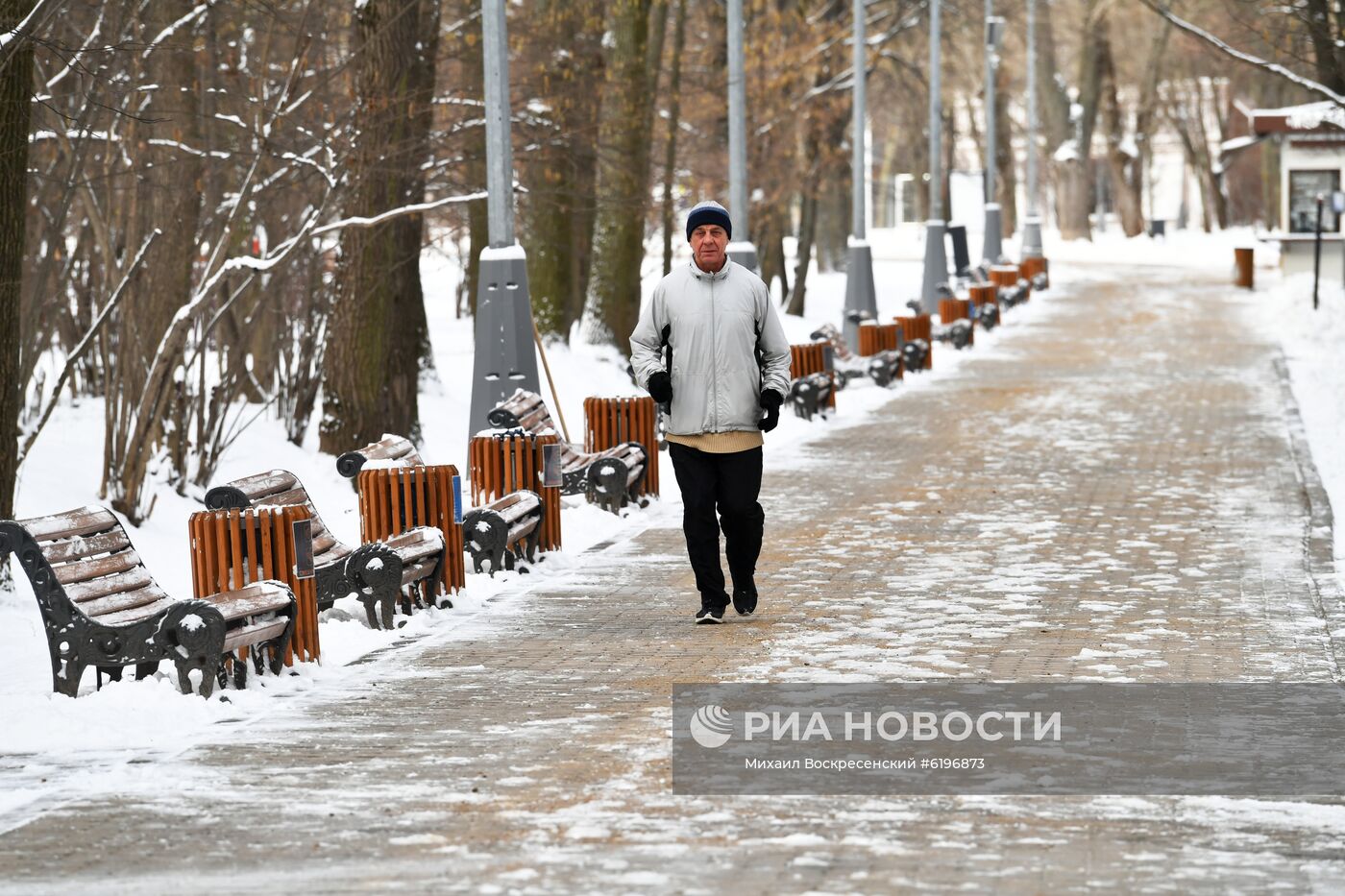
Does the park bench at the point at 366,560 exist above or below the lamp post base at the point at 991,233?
below

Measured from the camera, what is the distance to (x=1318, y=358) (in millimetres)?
24641

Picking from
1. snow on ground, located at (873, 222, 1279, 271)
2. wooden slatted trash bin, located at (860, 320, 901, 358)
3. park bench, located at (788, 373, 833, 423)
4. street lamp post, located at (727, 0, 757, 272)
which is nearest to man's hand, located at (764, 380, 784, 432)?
park bench, located at (788, 373, 833, 423)

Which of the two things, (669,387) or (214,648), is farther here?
(669,387)

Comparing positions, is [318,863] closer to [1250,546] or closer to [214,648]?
[214,648]

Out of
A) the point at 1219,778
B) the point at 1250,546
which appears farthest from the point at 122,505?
the point at 1219,778

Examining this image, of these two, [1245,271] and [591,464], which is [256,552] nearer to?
[591,464]

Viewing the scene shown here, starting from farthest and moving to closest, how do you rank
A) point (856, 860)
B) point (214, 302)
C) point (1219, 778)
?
point (214, 302) → point (1219, 778) → point (856, 860)

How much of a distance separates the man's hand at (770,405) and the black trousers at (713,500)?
0.14 metres

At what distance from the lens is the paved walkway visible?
5.65 m

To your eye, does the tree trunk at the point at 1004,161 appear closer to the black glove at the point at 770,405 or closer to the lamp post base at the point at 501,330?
the lamp post base at the point at 501,330

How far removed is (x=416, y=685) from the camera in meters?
8.16

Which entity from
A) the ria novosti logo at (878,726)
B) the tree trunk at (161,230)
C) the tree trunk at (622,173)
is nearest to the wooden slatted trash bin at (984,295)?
the tree trunk at (622,173)

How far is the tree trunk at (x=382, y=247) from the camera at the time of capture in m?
16.3

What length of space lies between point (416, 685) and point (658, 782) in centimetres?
187
